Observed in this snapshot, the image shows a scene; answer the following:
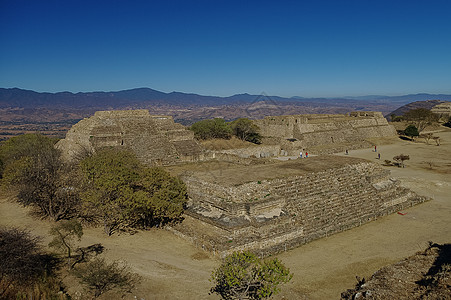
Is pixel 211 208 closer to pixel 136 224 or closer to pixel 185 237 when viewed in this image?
pixel 185 237

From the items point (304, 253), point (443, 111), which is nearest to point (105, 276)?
point (304, 253)

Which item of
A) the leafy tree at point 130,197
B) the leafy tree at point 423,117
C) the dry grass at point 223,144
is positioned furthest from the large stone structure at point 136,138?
the leafy tree at point 423,117

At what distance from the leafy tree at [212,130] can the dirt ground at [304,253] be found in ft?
72.6

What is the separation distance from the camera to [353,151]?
41125 mm

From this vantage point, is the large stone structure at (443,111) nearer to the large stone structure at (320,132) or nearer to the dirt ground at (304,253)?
the large stone structure at (320,132)

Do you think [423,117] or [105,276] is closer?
[105,276]

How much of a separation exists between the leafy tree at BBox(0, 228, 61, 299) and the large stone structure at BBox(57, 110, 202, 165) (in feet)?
45.5

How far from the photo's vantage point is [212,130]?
38125 millimetres

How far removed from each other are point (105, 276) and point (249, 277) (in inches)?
186

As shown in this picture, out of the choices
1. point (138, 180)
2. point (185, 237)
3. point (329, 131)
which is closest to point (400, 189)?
point (185, 237)

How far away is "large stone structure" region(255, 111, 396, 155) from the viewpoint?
39906 millimetres

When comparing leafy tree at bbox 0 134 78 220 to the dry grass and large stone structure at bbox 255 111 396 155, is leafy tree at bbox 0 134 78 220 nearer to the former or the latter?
the dry grass

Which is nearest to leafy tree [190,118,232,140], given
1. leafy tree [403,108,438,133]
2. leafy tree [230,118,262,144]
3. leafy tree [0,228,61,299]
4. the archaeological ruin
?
leafy tree [230,118,262,144]

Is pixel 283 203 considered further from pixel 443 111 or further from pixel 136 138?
pixel 443 111
